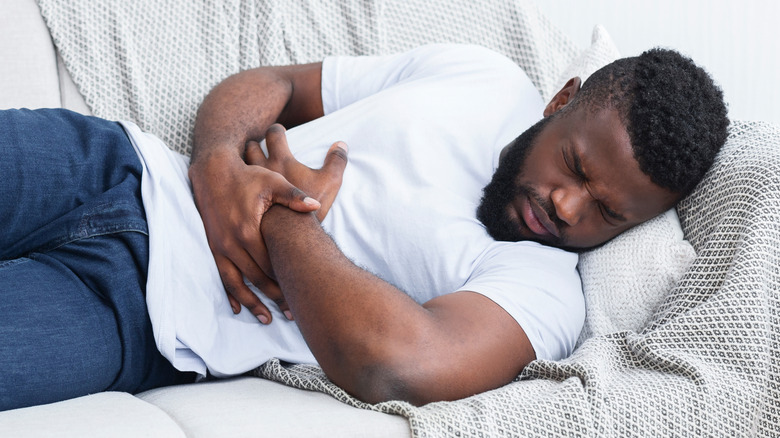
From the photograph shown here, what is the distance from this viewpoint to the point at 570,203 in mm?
1292

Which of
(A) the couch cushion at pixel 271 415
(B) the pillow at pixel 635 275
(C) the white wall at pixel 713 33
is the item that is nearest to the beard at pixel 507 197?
(B) the pillow at pixel 635 275

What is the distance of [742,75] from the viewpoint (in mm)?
2156

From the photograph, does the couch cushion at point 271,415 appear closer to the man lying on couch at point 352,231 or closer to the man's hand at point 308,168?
the man lying on couch at point 352,231

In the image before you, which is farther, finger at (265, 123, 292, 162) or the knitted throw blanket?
finger at (265, 123, 292, 162)

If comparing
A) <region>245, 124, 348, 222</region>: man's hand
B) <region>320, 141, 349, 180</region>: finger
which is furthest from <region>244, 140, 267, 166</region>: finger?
<region>320, 141, 349, 180</region>: finger

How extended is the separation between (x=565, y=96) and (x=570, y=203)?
0.31 m

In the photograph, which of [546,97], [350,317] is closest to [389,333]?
[350,317]

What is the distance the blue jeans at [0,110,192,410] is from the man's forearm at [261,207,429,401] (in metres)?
0.25

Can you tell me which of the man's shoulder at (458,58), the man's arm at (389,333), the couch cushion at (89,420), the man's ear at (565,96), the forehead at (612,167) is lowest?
the couch cushion at (89,420)

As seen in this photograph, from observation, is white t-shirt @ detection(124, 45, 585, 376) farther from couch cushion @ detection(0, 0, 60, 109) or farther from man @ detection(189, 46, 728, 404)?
couch cushion @ detection(0, 0, 60, 109)

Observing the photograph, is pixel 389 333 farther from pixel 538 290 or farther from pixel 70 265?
pixel 70 265

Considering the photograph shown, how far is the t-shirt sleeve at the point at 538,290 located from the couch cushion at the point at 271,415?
0.29m

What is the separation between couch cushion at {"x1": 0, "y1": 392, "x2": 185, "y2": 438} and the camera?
87cm

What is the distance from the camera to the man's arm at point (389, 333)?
103 centimetres
